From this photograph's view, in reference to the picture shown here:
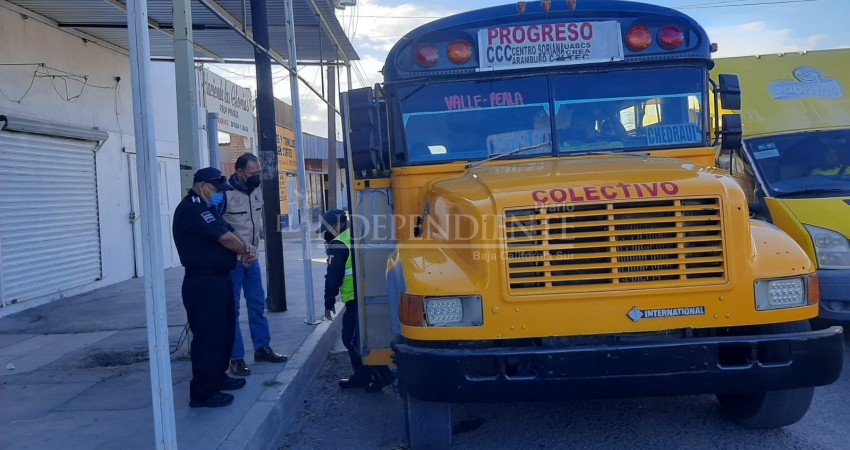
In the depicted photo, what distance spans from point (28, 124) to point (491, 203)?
23.8 ft

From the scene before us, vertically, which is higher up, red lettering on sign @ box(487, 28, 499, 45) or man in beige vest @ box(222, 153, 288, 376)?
red lettering on sign @ box(487, 28, 499, 45)

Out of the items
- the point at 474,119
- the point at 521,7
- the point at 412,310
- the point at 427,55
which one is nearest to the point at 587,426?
the point at 412,310

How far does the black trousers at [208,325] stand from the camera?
16.2ft

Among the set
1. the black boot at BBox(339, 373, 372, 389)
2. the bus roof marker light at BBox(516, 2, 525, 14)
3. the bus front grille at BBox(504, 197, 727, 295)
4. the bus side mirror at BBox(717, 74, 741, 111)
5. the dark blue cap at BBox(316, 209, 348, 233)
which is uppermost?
the bus roof marker light at BBox(516, 2, 525, 14)

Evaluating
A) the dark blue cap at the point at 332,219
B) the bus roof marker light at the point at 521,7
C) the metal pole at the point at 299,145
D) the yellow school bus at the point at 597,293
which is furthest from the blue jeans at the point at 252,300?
the bus roof marker light at the point at 521,7

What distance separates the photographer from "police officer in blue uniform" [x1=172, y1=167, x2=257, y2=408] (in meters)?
4.85

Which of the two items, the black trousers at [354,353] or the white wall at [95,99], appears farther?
the white wall at [95,99]

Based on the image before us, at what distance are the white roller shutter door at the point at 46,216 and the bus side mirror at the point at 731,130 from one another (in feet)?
26.0

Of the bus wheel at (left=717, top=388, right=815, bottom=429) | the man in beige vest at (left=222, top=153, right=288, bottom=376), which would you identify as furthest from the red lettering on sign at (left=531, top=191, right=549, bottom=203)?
the man in beige vest at (left=222, top=153, right=288, bottom=376)

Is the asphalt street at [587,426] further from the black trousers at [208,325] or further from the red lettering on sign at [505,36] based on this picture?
the red lettering on sign at [505,36]

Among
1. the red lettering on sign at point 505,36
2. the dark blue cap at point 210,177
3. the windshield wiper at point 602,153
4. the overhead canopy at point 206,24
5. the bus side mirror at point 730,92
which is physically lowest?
the dark blue cap at point 210,177

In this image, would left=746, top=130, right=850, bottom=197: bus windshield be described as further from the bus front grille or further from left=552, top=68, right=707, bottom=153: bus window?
the bus front grille

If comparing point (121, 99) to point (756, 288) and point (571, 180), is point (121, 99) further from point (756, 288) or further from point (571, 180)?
point (756, 288)

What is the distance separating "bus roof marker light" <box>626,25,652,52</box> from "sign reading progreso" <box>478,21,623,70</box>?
7 cm
